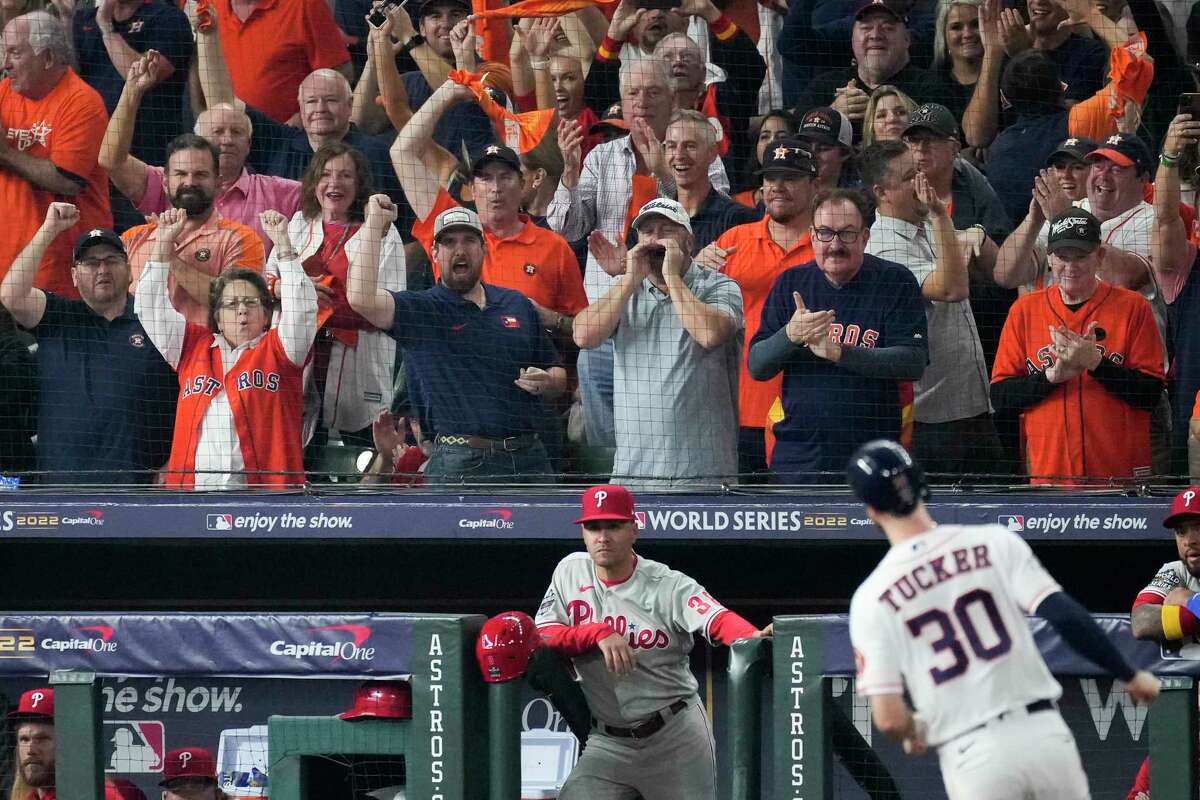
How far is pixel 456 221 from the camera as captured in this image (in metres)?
6.87

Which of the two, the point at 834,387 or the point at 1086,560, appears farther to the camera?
the point at 1086,560

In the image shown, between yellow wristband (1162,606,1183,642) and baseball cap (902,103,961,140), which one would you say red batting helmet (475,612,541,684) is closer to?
yellow wristband (1162,606,1183,642)

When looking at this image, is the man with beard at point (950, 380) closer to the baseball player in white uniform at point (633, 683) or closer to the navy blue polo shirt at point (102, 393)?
the baseball player in white uniform at point (633, 683)

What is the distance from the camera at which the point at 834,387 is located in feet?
21.6

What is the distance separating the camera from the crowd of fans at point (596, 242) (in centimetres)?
666

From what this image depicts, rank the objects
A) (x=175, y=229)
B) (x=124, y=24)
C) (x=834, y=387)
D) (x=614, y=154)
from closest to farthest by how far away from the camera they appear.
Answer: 1. (x=834, y=387)
2. (x=175, y=229)
3. (x=614, y=154)
4. (x=124, y=24)

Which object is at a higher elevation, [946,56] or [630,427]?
[946,56]

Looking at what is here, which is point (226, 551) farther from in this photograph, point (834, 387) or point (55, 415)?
point (834, 387)

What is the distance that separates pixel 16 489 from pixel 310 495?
1.23 metres

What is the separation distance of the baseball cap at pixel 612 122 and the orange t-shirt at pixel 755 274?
2.74ft

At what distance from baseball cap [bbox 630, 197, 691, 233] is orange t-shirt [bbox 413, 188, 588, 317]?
2.00ft

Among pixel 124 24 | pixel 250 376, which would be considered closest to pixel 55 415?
pixel 250 376

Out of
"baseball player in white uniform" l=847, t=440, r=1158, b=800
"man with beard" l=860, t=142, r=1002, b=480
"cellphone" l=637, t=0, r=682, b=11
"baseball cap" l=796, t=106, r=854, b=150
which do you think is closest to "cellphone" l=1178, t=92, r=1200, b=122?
"man with beard" l=860, t=142, r=1002, b=480

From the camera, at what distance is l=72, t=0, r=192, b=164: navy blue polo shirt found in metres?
7.81
